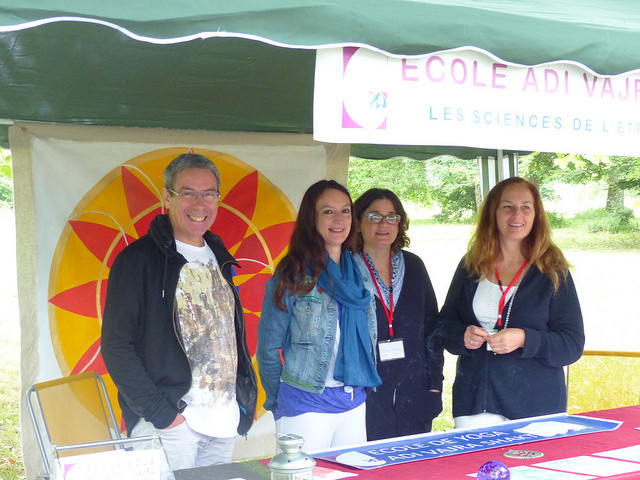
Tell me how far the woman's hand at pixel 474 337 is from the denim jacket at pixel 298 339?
0.54 m

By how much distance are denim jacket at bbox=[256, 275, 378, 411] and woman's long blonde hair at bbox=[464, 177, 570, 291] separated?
2.21 feet

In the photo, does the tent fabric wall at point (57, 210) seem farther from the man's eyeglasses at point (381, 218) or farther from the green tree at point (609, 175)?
the green tree at point (609, 175)

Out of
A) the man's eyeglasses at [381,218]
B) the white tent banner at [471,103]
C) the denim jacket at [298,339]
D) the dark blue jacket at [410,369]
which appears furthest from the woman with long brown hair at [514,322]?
the white tent banner at [471,103]

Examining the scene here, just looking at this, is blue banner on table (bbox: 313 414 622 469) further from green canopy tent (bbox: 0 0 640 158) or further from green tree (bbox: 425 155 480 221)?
green tree (bbox: 425 155 480 221)

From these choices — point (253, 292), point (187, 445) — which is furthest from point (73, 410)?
point (253, 292)

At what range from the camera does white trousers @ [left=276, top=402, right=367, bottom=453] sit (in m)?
2.57

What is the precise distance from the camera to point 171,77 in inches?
119

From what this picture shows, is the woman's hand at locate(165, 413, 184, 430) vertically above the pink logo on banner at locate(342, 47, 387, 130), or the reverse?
the pink logo on banner at locate(342, 47, 387, 130)

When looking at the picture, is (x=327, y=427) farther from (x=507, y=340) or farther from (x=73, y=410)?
(x=73, y=410)

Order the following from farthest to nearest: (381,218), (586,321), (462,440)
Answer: (586,321) < (381,218) < (462,440)

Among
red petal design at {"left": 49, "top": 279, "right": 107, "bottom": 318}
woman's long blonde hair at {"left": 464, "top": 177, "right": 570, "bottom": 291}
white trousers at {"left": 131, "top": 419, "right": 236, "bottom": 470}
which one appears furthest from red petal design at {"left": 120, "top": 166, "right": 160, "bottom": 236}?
woman's long blonde hair at {"left": 464, "top": 177, "right": 570, "bottom": 291}

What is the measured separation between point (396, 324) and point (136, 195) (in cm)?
164

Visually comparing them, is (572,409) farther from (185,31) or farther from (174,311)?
(185,31)

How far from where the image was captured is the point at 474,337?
2.71 m
